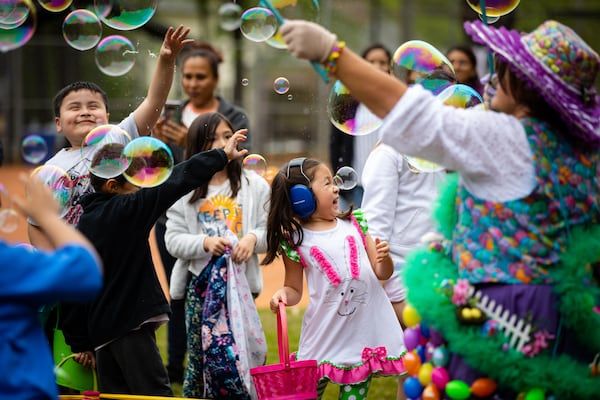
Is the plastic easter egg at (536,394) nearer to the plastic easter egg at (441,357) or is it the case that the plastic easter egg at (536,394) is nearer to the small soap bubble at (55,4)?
the plastic easter egg at (441,357)

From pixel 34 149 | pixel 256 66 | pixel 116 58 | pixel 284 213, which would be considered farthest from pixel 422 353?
pixel 256 66

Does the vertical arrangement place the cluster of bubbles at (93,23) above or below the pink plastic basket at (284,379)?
above

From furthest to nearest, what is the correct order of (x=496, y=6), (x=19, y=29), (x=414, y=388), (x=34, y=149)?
(x=34, y=149)
(x=19, y=29)
(x=496, y=6)
(x=414, y=388)

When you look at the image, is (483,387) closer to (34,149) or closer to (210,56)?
(34,149)

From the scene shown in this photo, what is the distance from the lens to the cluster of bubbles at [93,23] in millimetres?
4641

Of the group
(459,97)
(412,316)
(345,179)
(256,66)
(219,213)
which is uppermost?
(256,66)

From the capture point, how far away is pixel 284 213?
4.32 meters

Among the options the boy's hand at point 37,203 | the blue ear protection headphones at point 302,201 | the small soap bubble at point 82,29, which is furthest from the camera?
the small soap bubble at point 82,29

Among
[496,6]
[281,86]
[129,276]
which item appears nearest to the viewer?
[496,6]

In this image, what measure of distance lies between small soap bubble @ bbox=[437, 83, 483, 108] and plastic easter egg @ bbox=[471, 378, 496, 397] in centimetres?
159

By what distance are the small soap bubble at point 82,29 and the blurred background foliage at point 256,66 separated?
48.9ft

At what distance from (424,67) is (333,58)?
6.14ft

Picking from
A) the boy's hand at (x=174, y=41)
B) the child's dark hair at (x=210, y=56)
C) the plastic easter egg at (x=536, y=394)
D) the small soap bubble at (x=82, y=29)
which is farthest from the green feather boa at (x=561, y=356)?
the child's dark hair at (x=210, y=56)

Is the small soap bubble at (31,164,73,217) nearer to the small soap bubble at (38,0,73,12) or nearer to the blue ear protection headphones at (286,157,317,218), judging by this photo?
the blue ear protection headphones at (286,157,317,218)
